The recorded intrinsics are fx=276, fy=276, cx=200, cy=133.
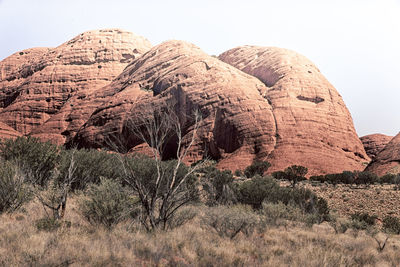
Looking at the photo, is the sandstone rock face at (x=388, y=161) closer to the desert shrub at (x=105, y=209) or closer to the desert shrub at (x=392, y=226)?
the desert shrub at (x=392, y=226)

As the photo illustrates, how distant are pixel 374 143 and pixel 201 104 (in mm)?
54358

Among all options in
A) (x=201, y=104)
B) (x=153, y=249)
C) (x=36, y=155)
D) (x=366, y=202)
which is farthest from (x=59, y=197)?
(x=201, y=104)

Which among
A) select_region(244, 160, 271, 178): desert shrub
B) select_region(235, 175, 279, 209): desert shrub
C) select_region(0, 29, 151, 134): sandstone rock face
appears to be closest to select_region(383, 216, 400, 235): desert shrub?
select_region(235, 175, 279, 209): desert shrub

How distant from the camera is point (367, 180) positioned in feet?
106

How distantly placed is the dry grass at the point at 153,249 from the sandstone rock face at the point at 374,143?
76020mm

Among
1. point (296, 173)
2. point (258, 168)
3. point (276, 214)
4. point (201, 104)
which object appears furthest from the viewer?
point (201, 104)

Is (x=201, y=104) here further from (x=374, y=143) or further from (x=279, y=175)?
(x=374, y=143)

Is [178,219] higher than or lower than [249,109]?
lower

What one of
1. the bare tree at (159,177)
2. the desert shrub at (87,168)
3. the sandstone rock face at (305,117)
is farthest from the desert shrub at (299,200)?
the sandstone rock face at (305,117)

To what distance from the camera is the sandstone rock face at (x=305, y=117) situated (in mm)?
40844

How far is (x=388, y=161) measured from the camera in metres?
40.4

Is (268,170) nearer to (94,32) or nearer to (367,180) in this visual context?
(367,180)

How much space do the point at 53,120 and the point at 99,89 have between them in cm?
1233

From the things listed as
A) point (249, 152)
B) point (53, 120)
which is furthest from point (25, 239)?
point (53, 120)
